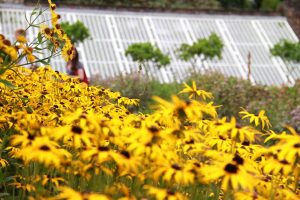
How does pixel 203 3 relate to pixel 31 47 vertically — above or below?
above

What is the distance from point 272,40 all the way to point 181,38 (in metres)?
2.51

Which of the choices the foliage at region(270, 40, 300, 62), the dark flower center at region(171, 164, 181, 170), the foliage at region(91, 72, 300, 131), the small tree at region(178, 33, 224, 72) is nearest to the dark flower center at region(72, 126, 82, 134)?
the dark flower center at region(171, 164, 181, 170)

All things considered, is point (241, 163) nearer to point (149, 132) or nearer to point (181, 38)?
point (149, 132)

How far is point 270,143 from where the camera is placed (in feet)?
26.5

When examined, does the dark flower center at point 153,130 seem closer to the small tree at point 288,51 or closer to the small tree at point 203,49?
the small tree at point 203,49

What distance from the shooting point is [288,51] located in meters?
16.7

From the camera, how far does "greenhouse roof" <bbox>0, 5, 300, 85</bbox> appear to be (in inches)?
648

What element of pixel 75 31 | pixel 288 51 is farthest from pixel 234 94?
pixel 288 51

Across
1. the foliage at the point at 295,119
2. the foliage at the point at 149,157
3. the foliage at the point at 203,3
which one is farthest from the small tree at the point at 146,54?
the foliage at the point at 149,157

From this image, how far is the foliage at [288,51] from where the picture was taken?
16.5 meters

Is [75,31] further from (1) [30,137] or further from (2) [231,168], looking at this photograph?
(2) [231,168]

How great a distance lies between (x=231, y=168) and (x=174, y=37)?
1521 centimetres

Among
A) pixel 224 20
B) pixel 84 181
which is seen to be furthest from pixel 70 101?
pixel 224 20

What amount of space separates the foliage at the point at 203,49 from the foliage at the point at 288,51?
164 cm
